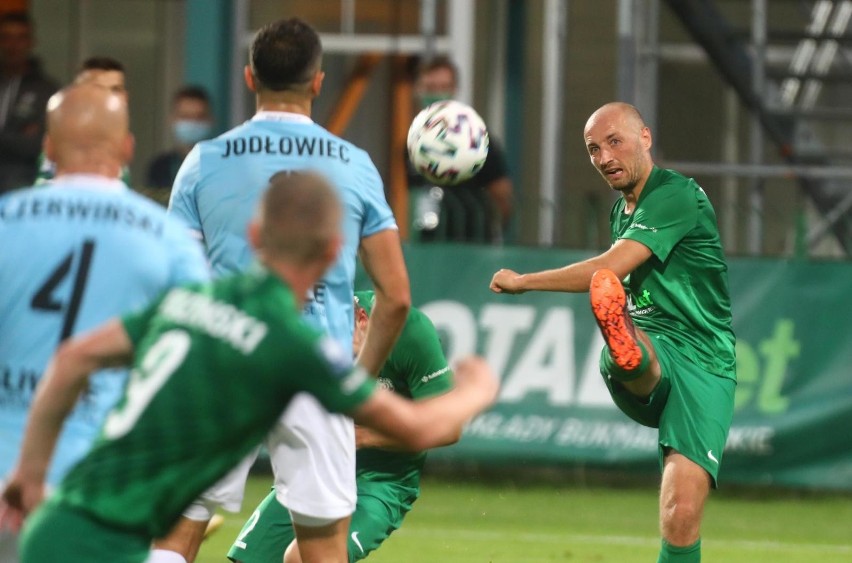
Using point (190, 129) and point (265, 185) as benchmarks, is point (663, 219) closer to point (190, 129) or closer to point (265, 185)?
point (265, 185)

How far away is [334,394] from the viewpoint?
3.99 metres

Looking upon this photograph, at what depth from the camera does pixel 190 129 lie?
1250 cm

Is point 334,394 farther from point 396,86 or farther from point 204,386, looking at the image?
point 396,86

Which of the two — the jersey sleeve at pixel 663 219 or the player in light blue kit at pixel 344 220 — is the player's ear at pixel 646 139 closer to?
the jersey sleeve at pixel 663 219

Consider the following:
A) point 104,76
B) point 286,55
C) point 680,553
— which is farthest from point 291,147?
point 104,76

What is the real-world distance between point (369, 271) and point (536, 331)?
5.95 m

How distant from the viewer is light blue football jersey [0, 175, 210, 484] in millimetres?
4602

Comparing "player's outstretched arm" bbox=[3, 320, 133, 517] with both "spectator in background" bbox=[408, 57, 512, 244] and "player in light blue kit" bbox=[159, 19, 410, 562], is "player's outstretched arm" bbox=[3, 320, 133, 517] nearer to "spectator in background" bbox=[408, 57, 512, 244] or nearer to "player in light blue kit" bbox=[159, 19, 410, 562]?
"player in light blue kit" bbox=[159, 19, 410, 562]

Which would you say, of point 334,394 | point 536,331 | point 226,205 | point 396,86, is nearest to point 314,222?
point 334,394

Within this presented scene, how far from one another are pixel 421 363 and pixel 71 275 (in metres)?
2.51

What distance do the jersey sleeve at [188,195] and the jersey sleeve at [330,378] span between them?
1964mm

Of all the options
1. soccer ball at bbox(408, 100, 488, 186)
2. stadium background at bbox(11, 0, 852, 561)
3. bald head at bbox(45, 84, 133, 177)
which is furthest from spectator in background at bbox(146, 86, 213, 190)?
bald head at bbox(45, 84, 133, 177)

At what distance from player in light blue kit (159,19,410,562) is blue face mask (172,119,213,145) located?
667cm

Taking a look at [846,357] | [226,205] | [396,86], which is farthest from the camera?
[396,86]
